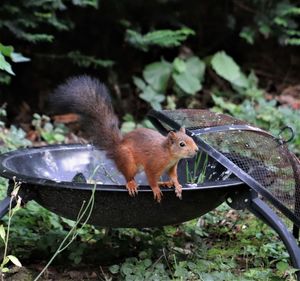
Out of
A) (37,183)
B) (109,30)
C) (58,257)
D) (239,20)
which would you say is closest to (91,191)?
(37,183)

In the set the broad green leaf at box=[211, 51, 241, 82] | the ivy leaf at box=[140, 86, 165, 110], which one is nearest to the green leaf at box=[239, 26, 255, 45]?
the broad green leaf at box=[211, 51, 241, 82]

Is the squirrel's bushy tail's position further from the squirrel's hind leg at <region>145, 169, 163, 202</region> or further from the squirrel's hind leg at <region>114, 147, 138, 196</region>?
the squirrel's hind leg at <region>145, 169, 163, 202</region>

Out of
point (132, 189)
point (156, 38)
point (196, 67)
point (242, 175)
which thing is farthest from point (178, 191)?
point (196, 67)

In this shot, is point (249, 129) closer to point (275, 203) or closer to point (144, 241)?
point (275, 203)

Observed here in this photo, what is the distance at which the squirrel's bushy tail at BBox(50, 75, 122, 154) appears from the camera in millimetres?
3508

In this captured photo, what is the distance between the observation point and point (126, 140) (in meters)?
3.37

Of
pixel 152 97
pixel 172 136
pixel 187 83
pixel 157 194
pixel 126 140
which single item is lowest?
pixel 152 97

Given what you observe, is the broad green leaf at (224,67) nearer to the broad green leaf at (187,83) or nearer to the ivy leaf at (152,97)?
the broad green leaf at (187,83)

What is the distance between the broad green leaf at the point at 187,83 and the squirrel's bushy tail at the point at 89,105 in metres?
3.20

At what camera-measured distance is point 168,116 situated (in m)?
3.84

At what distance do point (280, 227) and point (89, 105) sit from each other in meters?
1.22

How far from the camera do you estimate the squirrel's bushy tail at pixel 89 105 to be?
3508 millimetres

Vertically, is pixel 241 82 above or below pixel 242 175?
below

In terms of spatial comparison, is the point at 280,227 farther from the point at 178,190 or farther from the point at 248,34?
the point at 248,34
